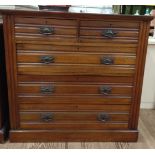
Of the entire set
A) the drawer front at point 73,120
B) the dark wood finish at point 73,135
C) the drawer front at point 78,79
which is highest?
the drawer front at point 78,79

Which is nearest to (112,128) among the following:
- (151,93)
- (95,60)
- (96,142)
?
(96,142)

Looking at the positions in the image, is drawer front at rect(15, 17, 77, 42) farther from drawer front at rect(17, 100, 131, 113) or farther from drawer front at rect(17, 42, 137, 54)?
drawer front at rect(17, 100, 131, 113)

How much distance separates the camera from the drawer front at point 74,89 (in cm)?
158

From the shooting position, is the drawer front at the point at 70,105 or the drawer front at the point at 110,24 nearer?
the drawer front at the point at 110,24

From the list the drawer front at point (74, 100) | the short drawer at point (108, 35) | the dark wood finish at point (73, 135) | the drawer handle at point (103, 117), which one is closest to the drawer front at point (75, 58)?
the short drawer at point (108, 35)

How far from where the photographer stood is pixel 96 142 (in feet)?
5.63

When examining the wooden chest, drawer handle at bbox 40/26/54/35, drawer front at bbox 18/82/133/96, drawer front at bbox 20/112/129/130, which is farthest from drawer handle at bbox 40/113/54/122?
drawer handle at bbox 40/26/54/35

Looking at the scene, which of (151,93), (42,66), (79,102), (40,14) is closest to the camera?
(40,14)

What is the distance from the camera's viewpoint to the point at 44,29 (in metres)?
1.44

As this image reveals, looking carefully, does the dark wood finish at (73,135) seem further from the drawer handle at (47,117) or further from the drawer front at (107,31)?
the drawer front at (107,31)

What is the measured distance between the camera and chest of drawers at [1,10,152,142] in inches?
57.4
